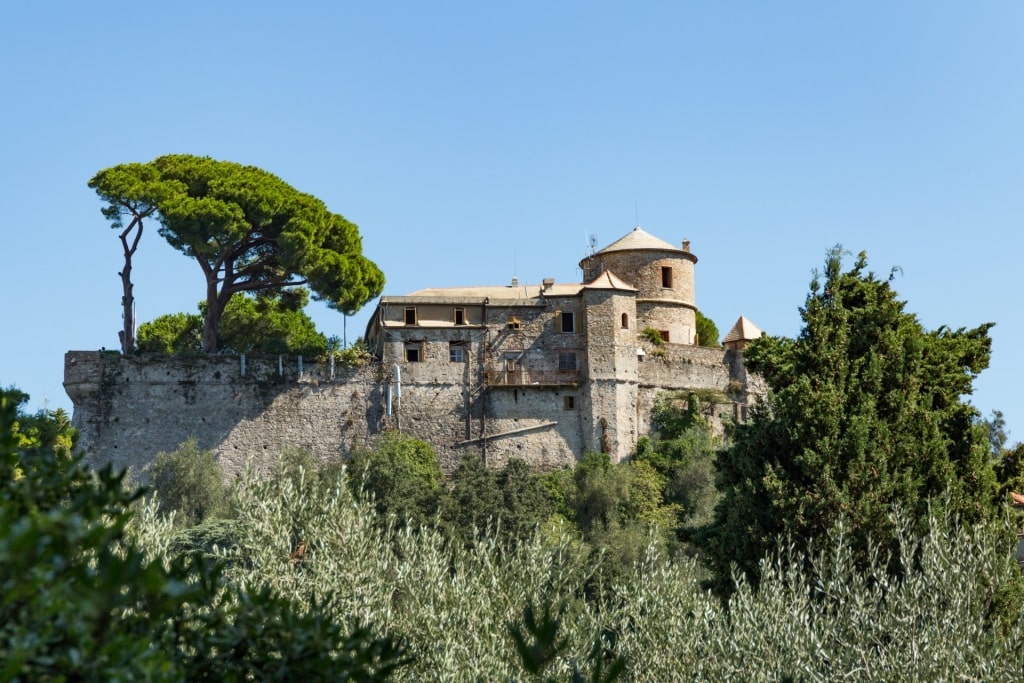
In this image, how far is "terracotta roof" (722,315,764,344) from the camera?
178 ft

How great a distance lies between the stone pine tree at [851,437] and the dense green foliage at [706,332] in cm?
3200

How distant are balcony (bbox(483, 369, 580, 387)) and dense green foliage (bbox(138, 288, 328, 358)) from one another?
6.46 meters

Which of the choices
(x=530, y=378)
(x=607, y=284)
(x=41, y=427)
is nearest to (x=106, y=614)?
Answer: (x=41, y=427)

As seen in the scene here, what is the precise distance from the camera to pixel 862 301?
2470 cm

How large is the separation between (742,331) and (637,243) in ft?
18.5

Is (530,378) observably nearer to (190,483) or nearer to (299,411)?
(299,411)

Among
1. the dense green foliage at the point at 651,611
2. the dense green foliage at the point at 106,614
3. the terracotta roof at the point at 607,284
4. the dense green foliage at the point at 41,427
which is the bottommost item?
the dense green foliage at the point at 651,611

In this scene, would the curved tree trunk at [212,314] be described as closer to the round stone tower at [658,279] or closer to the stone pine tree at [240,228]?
the stone pine tree at [240,228]

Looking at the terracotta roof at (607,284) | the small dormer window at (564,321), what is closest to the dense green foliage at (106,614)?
the small dormer window at (564,321)

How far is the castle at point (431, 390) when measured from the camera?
1832 inches

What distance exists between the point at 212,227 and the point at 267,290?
5789 millimetres

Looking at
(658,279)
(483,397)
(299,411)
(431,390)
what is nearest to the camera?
(299,411)

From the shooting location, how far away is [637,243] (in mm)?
52969

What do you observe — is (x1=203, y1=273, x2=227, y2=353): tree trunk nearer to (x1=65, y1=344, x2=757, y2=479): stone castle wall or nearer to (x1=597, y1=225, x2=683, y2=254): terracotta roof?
(x1=65, y1=344, x2=757, y2=479): stone castle wall
